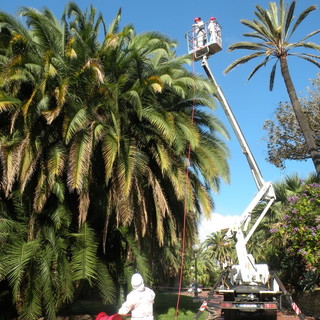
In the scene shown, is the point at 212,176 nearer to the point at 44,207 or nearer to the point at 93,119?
the point at 93,119

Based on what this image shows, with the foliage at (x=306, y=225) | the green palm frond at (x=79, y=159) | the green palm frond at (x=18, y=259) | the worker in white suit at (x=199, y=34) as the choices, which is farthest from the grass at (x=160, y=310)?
the worker in white suit at (x=199, y=34)

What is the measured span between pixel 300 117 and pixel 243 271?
6.61 metres

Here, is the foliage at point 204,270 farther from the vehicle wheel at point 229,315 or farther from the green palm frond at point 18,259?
the green palm frond at point 18,259

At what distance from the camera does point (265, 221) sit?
58.2 ft

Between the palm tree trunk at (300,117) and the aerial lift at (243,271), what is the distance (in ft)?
7.07

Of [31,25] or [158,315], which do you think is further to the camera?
[158,315]

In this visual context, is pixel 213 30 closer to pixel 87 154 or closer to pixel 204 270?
pixel 87 154

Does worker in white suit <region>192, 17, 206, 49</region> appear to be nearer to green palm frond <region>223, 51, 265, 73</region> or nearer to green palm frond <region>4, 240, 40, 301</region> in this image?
green palm frond <region>223, 51, 265, 73</region>

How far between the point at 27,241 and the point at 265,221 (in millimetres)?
10561

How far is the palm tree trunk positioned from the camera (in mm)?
15938

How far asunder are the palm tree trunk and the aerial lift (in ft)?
7.07

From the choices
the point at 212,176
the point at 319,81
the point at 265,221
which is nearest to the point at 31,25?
the point at 212,176

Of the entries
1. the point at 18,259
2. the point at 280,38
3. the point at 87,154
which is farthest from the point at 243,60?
the point at 18,259

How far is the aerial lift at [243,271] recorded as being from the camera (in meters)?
12.5
